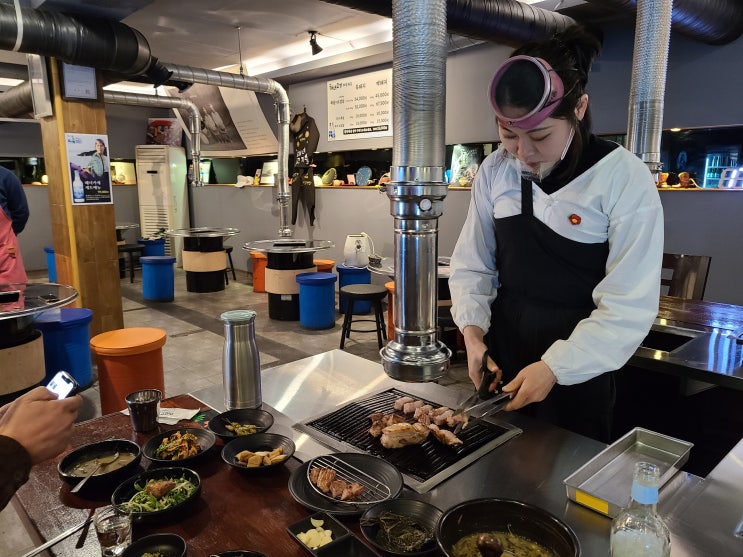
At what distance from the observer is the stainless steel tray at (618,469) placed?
48.5 inches

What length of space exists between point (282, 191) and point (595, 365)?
6.67 meters

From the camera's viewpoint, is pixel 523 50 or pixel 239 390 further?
pixel 239 390

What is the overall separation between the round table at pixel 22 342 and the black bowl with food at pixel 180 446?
1873 mm

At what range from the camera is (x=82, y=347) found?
3.96 meters

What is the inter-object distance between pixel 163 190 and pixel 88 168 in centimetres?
593

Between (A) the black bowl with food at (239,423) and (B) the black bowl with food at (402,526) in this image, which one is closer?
(B) the black bowl with food at (402,526)

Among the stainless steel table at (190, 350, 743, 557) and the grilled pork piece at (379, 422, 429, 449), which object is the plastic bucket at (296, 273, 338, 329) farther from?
the grilled pork piece at (379, 422, 429, 449)

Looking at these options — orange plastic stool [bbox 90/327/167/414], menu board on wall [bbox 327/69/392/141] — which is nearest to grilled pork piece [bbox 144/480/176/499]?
orange plastic stool [bbox 90/327/167/414]

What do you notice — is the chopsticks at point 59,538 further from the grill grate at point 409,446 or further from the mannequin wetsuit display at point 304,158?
the mannequin wetsuit display at point 304,158

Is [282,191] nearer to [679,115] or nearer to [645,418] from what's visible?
[679,115]

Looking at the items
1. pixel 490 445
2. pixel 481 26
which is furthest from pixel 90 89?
pixel 490 445

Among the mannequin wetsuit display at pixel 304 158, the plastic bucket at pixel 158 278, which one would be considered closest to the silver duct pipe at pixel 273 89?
the mannequin wetsuit display at pixel 304 158

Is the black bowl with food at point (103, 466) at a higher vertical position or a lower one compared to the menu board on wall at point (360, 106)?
lower

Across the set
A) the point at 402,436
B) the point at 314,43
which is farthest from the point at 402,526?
the point at 314,43
